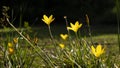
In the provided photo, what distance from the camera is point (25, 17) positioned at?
10344mm

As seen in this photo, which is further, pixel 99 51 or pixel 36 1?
pixel 36 1

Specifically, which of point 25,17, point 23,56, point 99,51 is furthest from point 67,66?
point 25,17

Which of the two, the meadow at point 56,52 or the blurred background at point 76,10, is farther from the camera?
the blurred background at point 76,10

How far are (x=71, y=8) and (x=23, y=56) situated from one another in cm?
857

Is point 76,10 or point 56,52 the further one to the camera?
point 76,10

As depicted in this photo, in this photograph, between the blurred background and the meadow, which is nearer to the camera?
the meadow

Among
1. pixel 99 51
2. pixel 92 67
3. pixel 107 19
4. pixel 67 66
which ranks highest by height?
pixel 99 51

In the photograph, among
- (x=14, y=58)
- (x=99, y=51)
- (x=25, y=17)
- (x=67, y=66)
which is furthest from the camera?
(x=25, y=17)

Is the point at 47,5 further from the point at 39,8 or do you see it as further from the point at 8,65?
the point at 8,65

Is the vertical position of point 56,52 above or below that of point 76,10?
above

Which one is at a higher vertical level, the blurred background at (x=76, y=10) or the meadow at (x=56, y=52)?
the meadow at (x=56, y=52)

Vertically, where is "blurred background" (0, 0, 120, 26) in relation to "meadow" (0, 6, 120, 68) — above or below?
below

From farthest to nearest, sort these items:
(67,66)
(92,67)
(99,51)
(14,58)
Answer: (67,66)
(14,58)
(92,67)
(99,51)

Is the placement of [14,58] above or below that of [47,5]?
above
